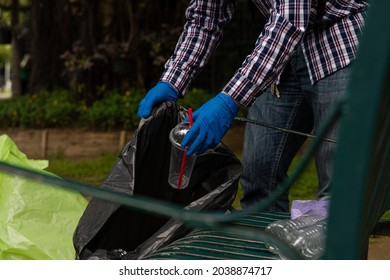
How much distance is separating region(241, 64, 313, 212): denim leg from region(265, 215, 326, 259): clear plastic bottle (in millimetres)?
711

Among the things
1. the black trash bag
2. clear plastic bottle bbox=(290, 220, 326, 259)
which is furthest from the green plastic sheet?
clear plastic bottle bbox=(290, 220, 326, 259)

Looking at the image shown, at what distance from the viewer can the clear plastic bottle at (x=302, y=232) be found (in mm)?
1976

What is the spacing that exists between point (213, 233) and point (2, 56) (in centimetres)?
2452

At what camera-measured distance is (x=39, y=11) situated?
10.0m

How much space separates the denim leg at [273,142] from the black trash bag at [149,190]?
329 mm

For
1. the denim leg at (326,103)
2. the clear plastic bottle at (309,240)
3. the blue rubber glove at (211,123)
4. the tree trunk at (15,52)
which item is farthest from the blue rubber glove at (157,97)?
the tree trunk at (15,52)

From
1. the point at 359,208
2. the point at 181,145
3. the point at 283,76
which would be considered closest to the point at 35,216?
the point at 181,145

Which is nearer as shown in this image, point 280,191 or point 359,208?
point 359,208

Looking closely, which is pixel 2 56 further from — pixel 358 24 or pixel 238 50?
pixel 358 24

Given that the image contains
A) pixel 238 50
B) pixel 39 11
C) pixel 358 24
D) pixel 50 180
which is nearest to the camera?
pixel 50 180

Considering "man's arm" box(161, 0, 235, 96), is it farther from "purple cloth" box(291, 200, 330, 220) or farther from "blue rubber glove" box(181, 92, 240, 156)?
"purple cloth" box(291, 200, 330, 220)

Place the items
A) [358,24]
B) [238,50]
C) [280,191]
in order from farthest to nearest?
[238,50] → [358,24] → [280,191]

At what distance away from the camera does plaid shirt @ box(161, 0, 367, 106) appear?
2311 millimetres

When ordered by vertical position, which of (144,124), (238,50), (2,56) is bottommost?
(2,56)
